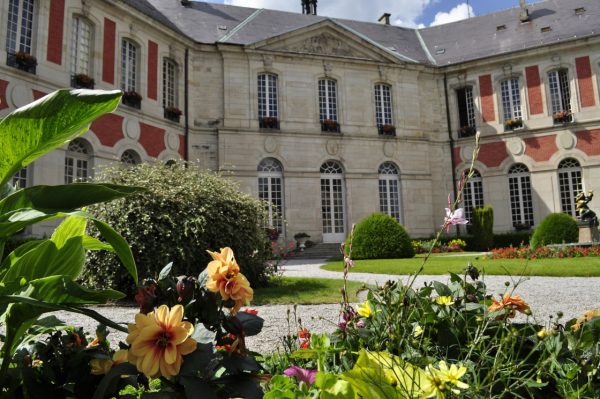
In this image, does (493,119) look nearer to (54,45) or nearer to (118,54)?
(118,54)

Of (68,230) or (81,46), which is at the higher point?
(81,46)

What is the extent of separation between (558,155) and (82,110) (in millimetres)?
21339

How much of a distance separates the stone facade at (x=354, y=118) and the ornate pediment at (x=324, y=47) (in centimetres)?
6

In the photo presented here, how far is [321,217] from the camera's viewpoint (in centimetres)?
1842

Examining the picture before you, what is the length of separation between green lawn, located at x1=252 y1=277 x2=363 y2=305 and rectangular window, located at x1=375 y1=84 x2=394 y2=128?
1330cm

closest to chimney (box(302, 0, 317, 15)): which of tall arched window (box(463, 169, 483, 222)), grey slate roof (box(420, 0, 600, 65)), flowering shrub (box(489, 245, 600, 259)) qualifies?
grey slate roof (box(420, 0, 600, 65))

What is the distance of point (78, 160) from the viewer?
13359 mm

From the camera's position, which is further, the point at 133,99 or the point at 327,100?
the point at 327,100

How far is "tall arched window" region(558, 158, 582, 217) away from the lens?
62.1ft

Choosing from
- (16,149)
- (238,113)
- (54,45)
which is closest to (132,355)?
(16,149)

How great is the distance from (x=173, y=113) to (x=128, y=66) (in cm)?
217

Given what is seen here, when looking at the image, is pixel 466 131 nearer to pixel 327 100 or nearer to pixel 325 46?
pixel 327 100

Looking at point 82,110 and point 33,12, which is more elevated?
point 33,12

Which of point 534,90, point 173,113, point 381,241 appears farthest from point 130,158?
point 534,90
